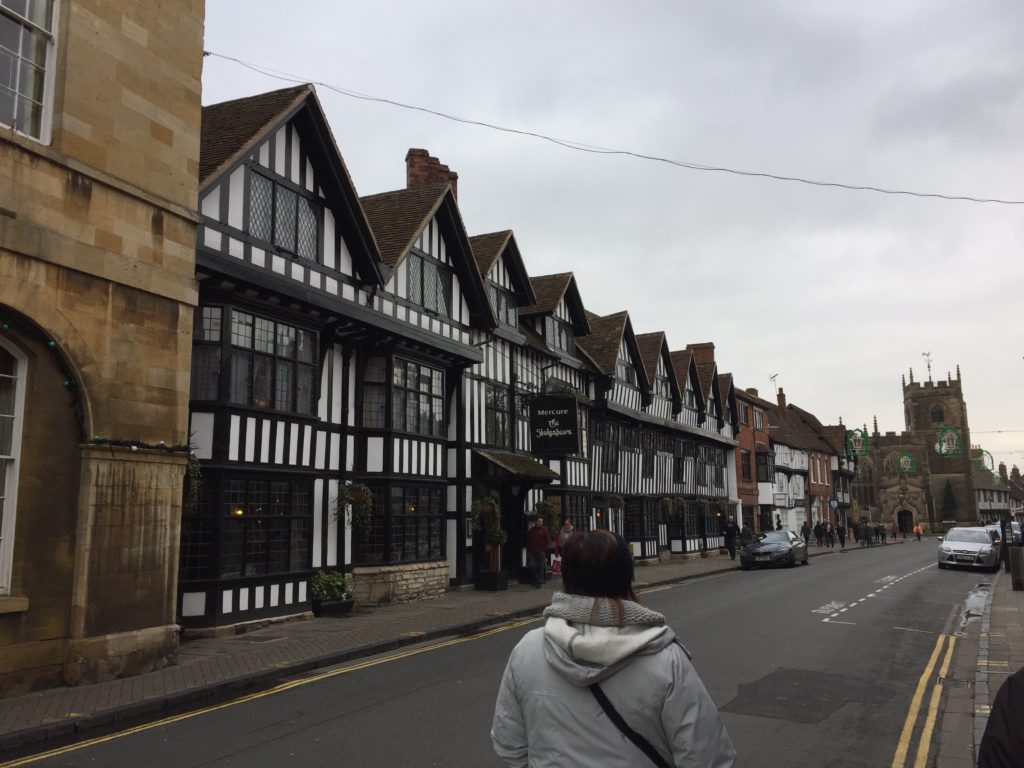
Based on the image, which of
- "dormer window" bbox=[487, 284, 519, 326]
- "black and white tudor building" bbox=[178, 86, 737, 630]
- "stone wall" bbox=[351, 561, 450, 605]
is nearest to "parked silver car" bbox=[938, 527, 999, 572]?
"black and white tudor building" bbox=[178, 86, 737, 630]

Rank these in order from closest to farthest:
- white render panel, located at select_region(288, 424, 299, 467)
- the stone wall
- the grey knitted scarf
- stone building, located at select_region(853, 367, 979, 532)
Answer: the grey knitted scarf < white render panel, located at select_region(288, 424, 299, 467) < the stone wall < stone building, located at select_region(853, 367, 979, 532)

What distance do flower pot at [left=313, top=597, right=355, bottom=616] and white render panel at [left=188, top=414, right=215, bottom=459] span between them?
3794mm

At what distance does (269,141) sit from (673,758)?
1437 centimetres

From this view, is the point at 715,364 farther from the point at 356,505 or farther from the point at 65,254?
the point at 65,254

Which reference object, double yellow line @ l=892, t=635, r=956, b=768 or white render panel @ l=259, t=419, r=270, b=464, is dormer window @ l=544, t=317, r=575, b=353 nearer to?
white render panel @ l=259, t=419, r=270, b=464

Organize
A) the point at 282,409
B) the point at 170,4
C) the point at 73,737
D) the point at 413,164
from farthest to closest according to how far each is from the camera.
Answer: the point at 413,164
the point at 282,409
the point at 170,4
the point at 73,737

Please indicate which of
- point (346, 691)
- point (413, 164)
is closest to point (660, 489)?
point (413, 164)

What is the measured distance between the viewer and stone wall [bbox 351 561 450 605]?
54.4 ft

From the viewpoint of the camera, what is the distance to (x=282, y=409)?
48.2ft

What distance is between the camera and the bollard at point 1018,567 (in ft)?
59.7

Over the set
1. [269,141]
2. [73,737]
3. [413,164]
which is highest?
[413,164]

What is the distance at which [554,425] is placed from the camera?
2230 cm

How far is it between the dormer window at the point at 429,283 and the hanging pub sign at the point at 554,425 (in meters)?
4.33

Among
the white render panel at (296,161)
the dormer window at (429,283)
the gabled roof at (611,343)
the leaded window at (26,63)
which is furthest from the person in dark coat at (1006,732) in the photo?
the gabled roof at (611,343)
